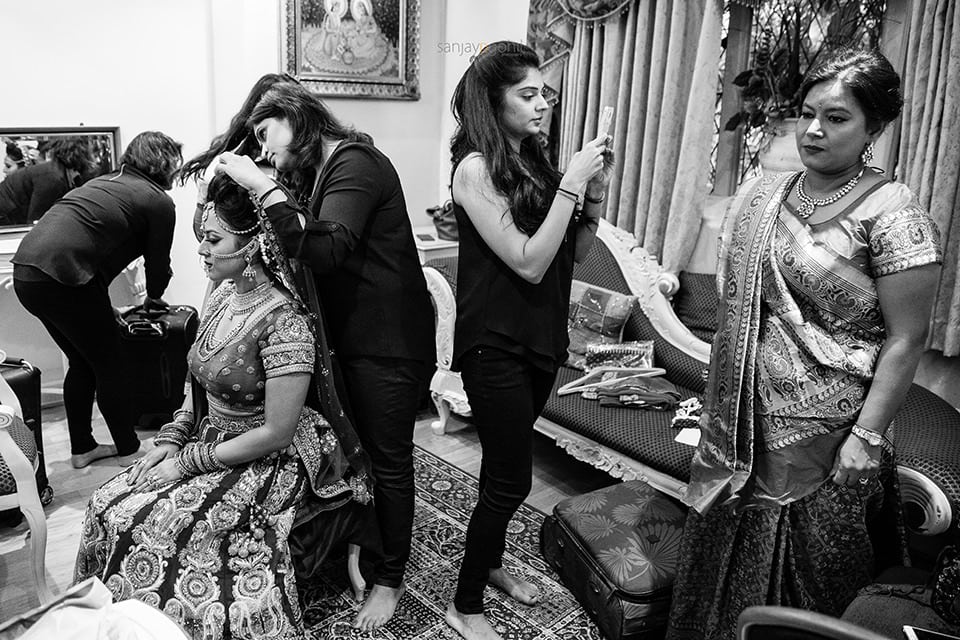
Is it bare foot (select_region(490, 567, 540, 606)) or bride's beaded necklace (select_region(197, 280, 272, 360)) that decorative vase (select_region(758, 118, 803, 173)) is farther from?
bride's beaded necklace (select_region(197, 280, 272, 360))

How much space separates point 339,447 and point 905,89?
2.25 metres

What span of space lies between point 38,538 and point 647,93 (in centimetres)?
293

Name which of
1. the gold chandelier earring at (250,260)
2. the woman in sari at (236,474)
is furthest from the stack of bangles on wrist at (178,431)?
the gold chandelier earring at (250,260)

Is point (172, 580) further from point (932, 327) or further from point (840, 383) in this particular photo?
point (932, 327)

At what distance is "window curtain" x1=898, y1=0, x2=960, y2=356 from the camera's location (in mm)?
2650

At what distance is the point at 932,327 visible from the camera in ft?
9.26

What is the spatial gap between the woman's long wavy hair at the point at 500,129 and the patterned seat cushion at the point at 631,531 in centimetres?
97

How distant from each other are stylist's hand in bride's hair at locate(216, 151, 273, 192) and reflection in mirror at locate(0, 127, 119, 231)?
233 centimetres

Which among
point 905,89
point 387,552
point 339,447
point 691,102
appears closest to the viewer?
point 339,447

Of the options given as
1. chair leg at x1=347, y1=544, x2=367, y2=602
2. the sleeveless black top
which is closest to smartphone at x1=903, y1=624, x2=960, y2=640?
the sleeveless black top

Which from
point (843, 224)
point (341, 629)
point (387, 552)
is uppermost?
point (843, 224)

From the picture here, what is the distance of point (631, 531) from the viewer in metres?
2.32

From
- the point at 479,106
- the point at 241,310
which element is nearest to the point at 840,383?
the point at 479,106

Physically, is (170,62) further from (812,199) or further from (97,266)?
(812,199)
